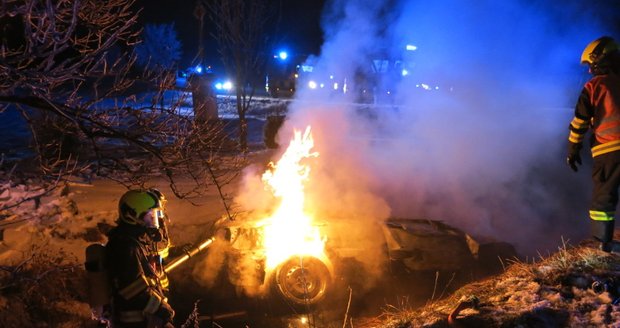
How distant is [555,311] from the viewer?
2.76 m

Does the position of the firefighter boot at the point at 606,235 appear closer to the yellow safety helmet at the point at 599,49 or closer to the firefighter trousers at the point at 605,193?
the firefighter trousers at the point at 605,193

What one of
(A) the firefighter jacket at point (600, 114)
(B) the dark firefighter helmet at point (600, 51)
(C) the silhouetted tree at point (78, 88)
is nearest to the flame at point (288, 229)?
(C) the silhouetted tree at point (78, 88)

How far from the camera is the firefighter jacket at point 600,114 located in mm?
3480

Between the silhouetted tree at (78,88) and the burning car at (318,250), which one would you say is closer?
the silhouetted tree at (78,88)

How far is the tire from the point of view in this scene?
5.13m

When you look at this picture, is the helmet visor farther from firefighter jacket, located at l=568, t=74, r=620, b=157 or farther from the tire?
firefighter jacket, located at l=568, t=74, r=620, b=157

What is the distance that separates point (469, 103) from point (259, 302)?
10.8 meters

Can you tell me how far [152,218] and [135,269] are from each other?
16.0 inches

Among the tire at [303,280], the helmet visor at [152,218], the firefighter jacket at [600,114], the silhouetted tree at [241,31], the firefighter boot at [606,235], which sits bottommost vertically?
the tire at [303,280]

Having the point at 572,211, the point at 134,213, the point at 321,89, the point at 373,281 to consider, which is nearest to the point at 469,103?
the point at 572,211

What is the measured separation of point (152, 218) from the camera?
10.3ft

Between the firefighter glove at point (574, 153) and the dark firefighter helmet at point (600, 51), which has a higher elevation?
the dark firefighter helmet at point (600, 51)

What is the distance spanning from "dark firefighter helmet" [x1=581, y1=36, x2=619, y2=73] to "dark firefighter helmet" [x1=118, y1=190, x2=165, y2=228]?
13.1ft

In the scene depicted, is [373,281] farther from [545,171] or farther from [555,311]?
[545,171]
